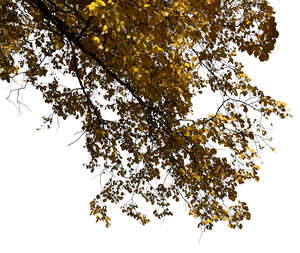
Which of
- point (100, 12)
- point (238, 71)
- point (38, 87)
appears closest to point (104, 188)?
point (38, 87)

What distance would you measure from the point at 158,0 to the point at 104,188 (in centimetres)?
537

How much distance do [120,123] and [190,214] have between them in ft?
8.85

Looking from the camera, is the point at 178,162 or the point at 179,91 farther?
the point at 178,162

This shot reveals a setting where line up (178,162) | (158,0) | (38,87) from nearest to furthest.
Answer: (158,0) < (178,162) < (38,87)

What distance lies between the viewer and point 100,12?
1.91m

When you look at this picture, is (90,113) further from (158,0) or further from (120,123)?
(158,0)

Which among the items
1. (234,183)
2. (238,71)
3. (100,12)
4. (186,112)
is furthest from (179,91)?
(100,12)

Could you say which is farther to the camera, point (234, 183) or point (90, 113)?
point (90, 113)

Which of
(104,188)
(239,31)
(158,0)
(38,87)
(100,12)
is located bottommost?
(100,12)

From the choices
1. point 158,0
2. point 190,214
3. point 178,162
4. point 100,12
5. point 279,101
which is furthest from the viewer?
point 190,214

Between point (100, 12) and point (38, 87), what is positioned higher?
point (38, 87)

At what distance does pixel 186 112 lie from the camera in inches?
A: 193

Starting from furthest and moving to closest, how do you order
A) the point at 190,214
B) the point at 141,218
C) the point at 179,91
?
1. the point at 141,218
2. the point at 190,214
3. the point at 179,91

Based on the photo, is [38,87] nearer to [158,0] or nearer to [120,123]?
[120,123]
